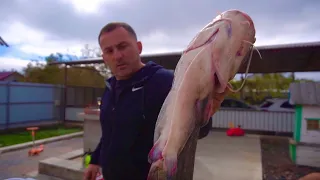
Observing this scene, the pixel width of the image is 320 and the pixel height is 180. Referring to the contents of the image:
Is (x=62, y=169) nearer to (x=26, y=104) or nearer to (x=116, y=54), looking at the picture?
(x=116, y=54)

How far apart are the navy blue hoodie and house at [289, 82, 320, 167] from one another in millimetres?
5808

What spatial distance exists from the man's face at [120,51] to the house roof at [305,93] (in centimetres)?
584

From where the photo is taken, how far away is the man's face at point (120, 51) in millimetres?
1685

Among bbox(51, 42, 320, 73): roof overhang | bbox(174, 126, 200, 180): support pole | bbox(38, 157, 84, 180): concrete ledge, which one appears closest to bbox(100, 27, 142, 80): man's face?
bbox(174, 126, 200, 180): support pole

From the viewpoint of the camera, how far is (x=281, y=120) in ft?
36.0

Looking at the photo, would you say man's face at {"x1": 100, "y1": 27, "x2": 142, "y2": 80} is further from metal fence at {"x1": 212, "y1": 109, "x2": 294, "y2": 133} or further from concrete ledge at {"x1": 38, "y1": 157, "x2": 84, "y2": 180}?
metal fence at {"x1": 212, "y1": 109, "x2": 294, "y2": 133}

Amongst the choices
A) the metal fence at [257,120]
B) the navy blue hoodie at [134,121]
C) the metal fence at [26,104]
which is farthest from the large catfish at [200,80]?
the metal fence at [26,104]

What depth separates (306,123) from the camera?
21.2ft

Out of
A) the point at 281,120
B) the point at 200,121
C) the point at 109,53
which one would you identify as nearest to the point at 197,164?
the point at 109,53

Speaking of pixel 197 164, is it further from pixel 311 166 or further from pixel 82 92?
pixel 82 92

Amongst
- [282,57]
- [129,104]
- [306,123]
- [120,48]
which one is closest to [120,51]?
[120,48]

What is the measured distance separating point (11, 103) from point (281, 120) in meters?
12.7

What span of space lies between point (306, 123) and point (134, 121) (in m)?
6.26

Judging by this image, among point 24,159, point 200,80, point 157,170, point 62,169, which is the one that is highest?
point 200,80
